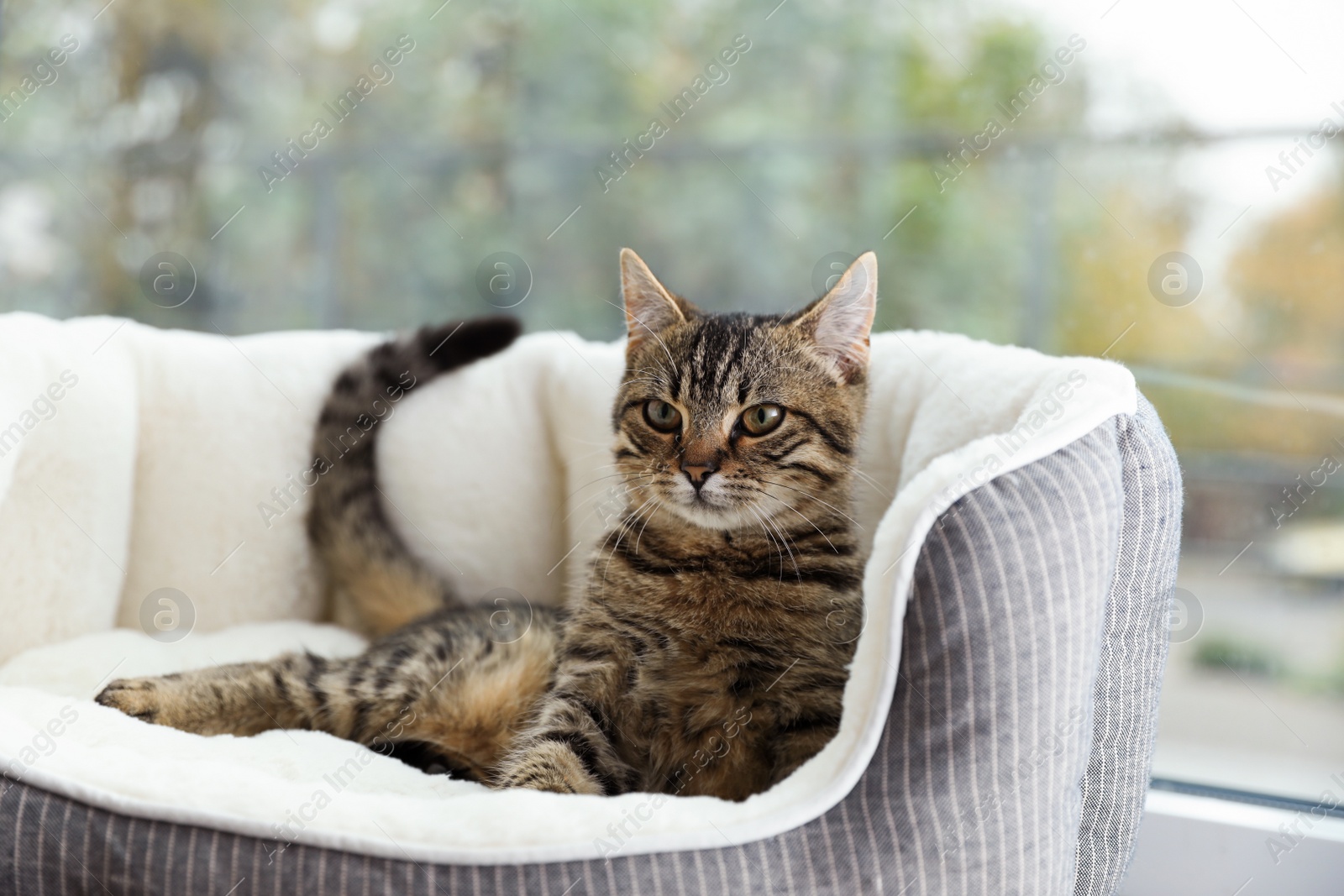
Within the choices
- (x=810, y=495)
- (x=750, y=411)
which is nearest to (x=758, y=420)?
(x=750, y=411)

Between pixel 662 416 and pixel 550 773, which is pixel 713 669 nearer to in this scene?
pixel 550 773

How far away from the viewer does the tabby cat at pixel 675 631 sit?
127 centimetres

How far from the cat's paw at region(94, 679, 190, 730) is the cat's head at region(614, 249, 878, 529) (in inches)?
28.9

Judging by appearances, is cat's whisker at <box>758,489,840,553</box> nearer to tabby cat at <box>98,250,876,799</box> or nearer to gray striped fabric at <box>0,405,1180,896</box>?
tabby cat at <box>98,250,876,799</box>

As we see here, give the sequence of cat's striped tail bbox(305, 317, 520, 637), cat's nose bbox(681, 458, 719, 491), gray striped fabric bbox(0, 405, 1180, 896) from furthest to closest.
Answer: cat's striped tail bbox(305, 317, 520, 637) → cat's nose bbox(681, 458, 719, 491) → gray striped fabric bbox(0, 405, 1180, 896)

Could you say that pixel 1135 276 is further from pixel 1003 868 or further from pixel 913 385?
pixel 1003 868

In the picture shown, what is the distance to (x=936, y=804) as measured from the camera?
101 cm

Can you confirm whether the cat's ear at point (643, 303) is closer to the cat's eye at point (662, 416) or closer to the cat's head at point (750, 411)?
the cat's head at point (750, 411)

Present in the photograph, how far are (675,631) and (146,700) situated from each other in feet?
2.53

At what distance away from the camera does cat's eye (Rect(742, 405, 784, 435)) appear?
1352 millimetres

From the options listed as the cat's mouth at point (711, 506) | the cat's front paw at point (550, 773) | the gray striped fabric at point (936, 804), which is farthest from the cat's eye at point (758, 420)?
the cat's front paw at point (550, 773)

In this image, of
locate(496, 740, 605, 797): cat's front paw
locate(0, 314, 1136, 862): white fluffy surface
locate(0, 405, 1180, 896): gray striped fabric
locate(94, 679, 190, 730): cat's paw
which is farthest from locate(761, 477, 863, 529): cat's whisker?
locate(94, 679, 190, 730): cat's paw

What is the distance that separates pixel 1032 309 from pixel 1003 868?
153 cm

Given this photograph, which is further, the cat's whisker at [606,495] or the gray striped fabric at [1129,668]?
the cat's whisker at [606,495]
